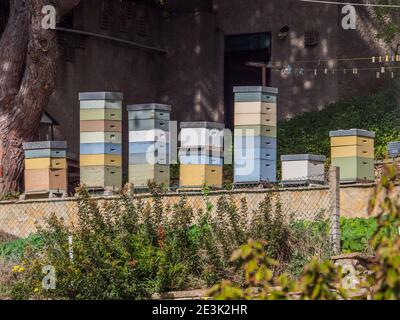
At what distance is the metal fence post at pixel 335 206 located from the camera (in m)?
18.1

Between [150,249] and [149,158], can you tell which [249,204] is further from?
[150,249]

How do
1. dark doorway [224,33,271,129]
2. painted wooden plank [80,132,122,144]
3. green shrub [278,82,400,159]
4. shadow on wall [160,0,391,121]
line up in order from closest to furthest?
painted wooden plank [80,132,122,144] → green shrub [278,82,400,159] → shadow on wall [160,0,391,121] → dark doorway [224,33,271,129]

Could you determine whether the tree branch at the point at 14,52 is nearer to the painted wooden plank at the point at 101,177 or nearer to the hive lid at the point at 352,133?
the painted wooden plank at the point at 101,177

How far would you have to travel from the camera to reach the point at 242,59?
32.1 meters

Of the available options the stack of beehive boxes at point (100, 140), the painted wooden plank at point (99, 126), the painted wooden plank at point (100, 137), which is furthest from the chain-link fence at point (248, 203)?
the painted wooden plank at point (99, 126)

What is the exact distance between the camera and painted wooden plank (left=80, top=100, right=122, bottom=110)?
21.5 m

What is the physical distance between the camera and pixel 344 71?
29.6 metres

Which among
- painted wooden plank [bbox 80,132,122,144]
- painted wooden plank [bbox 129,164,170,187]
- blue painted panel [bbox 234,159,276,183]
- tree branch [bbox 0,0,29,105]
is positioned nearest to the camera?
blue painted panel [bbox 234,159,276,183]

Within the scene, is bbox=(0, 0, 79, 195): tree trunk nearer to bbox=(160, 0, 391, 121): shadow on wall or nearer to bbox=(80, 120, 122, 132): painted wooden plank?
bbox=(80, 120, 122, 132): painted wooden plank

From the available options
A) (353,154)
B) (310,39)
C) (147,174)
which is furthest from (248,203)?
(310,39)

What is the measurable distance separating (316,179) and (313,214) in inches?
45.8

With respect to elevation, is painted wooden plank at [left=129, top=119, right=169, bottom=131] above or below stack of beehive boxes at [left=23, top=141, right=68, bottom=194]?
above

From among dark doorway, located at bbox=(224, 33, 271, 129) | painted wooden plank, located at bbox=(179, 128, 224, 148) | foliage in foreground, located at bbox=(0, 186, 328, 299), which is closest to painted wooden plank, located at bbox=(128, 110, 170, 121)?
painted wooden plank, located at bbox=(179, 128, 224, 148)
